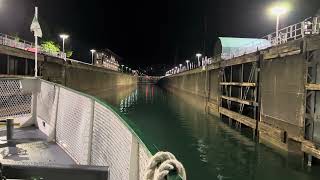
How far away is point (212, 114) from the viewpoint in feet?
128

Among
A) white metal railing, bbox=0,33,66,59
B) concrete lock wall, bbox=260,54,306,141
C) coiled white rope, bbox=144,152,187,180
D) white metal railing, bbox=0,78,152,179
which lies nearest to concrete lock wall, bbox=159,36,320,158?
concrete lock wall, bbox=260,54,306,141

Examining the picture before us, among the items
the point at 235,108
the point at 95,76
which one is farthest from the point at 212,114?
the point at 95,76

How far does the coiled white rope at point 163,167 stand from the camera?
8.39 ft

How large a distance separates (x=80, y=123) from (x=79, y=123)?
0.10 m

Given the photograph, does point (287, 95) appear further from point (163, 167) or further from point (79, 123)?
point (163, 167)

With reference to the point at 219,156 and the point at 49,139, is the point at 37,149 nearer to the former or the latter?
the point at 49,139

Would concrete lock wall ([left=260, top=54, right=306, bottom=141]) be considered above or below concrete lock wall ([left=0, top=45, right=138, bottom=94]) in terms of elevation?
below

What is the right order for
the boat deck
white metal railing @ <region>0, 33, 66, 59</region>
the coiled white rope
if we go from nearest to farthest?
the coiled white rope
the boat deck
white metal railing @ <region>0, 33, 66, 59</region>

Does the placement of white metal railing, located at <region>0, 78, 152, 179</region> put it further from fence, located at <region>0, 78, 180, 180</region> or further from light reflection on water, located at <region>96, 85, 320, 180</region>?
light reflection on water, located at <region>96, 85, 320, 180</region>

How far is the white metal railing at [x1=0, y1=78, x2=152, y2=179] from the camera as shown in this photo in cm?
426

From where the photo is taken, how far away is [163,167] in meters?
2.58

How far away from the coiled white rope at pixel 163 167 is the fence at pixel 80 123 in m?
0.42

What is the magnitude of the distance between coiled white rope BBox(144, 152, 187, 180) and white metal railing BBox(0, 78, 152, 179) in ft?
1.25

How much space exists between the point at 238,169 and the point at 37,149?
974 cm
